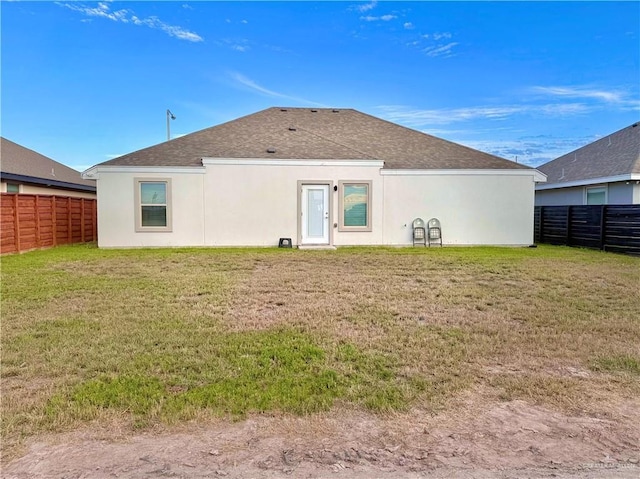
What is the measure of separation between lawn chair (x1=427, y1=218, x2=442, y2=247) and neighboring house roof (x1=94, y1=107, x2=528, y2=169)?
1.92 metres

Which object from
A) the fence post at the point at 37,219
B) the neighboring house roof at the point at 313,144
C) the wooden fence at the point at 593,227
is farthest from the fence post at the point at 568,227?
the fence post at the point at 37,219

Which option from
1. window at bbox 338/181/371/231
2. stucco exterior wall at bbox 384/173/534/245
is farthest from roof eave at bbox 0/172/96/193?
stucco exterior wall at bbox 384/173/534/245

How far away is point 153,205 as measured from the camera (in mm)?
13195

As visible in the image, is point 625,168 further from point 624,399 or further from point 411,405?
point 411,405

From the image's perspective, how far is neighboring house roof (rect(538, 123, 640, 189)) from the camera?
1475cm

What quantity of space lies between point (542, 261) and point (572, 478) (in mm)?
9502

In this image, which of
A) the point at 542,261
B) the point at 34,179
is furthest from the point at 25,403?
the point at 34,179

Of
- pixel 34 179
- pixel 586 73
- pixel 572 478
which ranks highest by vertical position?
pixel 586 73

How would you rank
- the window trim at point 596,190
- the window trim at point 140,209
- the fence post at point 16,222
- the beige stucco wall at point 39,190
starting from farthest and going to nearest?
the window trim at point 596,190 < the beige stucco wall at point 39,190 < the window trim at point 140,209 < the fence post at point 16,222

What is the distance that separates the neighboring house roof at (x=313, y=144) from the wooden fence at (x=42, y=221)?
2645 mm

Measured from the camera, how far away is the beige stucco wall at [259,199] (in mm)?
13352

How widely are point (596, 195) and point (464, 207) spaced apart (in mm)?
6249

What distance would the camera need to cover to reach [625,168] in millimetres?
14406

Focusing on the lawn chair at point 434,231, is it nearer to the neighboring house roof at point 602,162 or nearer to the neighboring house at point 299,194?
the neighboring house at point 299,194
